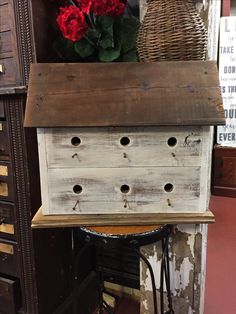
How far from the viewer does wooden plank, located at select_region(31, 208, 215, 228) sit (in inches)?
32.4

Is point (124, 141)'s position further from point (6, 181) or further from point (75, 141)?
point (6, 181)

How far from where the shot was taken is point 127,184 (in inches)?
32.9

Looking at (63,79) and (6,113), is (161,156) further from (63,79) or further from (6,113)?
(6,113)

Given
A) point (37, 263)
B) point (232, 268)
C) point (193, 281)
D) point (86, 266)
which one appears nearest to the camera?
point (193, 281)

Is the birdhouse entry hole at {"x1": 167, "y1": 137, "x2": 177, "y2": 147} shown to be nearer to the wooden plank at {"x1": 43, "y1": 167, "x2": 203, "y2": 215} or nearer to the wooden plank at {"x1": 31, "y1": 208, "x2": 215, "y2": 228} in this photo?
the wooden plank at {"x1": 43, "y1": 167, "x2": 203, "y2": 215}

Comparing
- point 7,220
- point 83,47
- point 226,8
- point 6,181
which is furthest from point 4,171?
point 226,8

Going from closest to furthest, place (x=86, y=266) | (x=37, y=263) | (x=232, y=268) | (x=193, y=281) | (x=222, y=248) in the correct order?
(x=193, y=281), (x=37, y=263), (x=86, y=266), (x=232, y=268), (x=222, y=248)

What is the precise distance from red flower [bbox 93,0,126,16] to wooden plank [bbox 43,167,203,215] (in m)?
0.47

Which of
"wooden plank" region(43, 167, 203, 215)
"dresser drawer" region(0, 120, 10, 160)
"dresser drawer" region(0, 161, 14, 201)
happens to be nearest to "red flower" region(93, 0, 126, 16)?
"wooden plank" region(43, 167, 203, 215)

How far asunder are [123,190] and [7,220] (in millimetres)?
695

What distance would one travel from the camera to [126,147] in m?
0.81

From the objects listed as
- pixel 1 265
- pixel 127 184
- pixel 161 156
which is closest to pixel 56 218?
pixel 127 184

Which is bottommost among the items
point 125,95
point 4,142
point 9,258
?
point 9,258

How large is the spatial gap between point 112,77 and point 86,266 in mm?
1231
